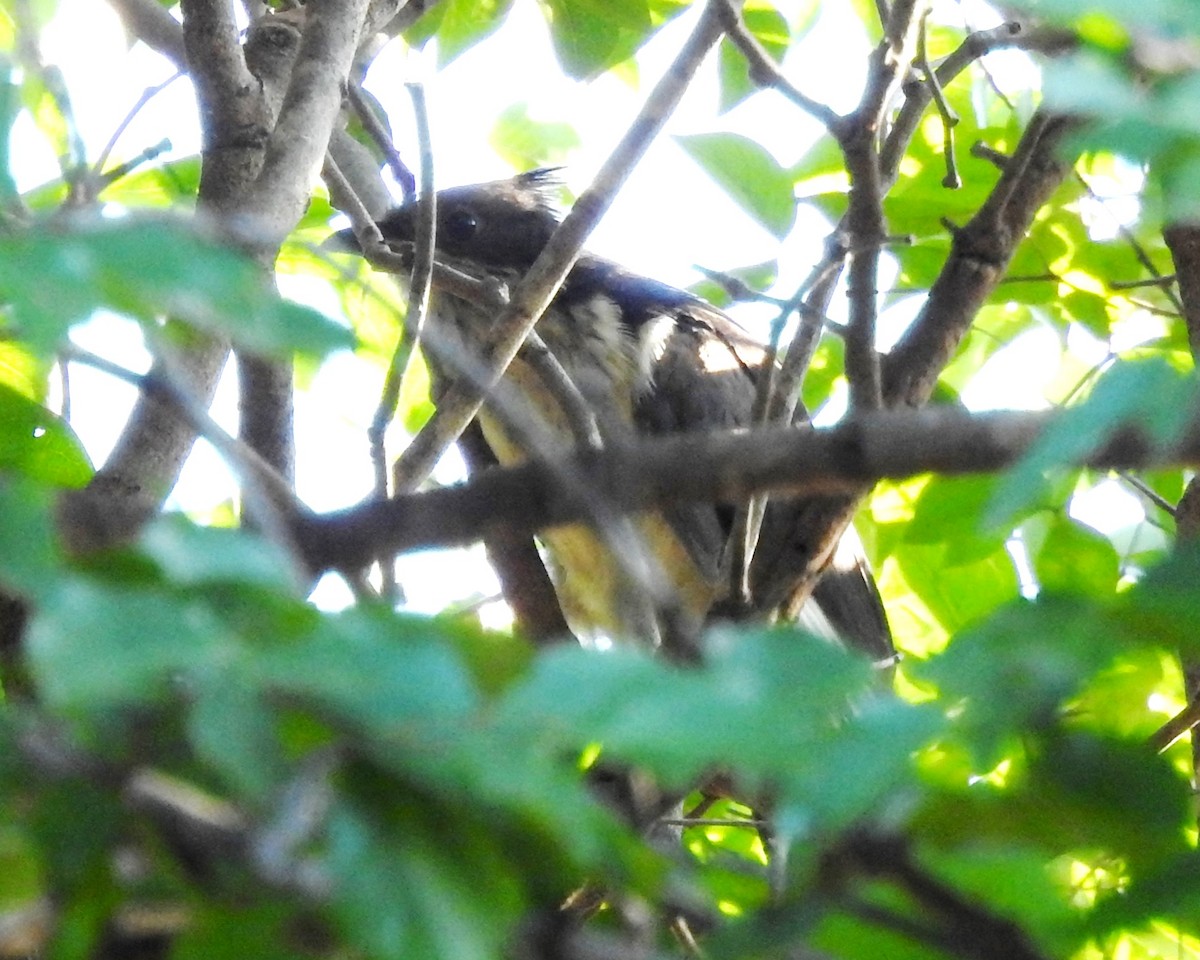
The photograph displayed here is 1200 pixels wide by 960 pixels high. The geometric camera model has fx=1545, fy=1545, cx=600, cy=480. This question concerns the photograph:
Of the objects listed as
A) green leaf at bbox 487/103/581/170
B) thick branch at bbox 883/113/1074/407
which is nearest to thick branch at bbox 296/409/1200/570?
thick branch at bbox 883/113/1074/407

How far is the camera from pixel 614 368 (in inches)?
136

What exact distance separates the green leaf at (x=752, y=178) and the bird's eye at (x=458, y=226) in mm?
1456

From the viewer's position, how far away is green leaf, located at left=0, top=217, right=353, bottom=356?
66 cm

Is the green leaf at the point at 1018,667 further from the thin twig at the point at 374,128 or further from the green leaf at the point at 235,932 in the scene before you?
the thin twig at the point at 374,128

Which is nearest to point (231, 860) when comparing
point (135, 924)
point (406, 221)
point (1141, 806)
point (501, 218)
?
point (135, 924)

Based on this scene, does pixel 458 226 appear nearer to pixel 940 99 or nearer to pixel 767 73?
pixel 940 99

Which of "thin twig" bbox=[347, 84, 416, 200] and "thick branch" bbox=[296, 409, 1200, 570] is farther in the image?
"thin twig" bbox=[347, 84, 416, 200]

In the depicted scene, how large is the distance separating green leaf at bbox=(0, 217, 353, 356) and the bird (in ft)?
7.49

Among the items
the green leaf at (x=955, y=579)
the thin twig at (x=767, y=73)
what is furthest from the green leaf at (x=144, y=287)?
the green leaf at (x=955, y=579)

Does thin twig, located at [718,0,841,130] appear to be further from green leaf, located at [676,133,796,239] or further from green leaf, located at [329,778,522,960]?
green leaf, located at [329,778,522,960]

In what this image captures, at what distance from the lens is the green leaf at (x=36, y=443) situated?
1319 millimetres

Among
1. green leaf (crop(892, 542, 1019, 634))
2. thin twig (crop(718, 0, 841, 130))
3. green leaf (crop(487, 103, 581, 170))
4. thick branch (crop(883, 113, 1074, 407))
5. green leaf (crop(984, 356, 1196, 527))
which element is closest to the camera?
green leaf (crop(984, 356, 1196, 527))

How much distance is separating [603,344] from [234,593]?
2.86 metres

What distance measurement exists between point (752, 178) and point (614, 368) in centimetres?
115
